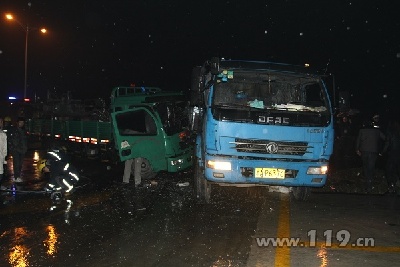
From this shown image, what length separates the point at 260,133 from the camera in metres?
7.51

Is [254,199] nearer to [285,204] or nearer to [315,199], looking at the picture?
[285,204]

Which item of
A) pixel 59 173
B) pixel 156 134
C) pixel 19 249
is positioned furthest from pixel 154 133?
pixel 19 249

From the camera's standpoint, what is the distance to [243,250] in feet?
18.2

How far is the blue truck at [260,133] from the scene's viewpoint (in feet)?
24.6

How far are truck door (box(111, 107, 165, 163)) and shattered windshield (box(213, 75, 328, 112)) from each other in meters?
3.72

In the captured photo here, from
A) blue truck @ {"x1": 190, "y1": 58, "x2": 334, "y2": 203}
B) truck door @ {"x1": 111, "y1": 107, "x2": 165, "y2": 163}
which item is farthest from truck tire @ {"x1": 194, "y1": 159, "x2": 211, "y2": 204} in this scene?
truck door @ {"x1": 111, "y1": 107, "x2": 165, "y2": 163}

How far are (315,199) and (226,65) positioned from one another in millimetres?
3530

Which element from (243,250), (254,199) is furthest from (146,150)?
(243,250)

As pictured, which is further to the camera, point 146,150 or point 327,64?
point 146,150

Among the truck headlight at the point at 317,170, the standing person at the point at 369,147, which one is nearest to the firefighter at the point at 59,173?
the truck headlight at the point at 317,170

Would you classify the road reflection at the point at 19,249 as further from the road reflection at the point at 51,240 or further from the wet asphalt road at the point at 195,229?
the road reflection at the point at 51,240

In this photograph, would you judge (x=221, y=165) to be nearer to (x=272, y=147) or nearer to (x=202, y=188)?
(x=272, y=147)

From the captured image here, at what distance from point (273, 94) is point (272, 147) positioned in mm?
1248

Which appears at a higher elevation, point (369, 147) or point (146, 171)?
point (369, 147)
